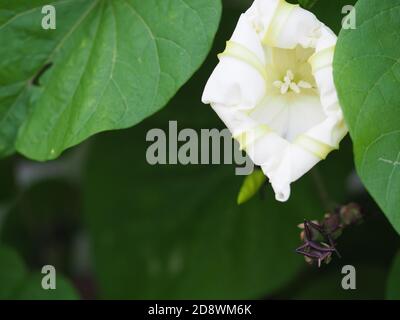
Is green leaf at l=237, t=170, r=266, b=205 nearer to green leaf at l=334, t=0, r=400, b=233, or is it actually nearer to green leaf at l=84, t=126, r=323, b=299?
green leaf at l=334, t=0, r=400, b=233

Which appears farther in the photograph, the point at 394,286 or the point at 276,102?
the point at 394,286

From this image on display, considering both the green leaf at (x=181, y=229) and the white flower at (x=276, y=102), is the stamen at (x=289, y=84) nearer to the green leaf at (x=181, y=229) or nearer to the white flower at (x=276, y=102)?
the white flower at (x=276, y=102)

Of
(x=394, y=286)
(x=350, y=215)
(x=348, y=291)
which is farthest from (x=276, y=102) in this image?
(x=348, y=291)

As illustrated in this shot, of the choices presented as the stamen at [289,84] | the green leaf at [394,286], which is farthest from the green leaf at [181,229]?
the stamen at [289,84]

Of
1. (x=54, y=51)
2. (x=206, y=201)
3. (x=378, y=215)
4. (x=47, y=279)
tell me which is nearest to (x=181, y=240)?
(x=206, y=201)

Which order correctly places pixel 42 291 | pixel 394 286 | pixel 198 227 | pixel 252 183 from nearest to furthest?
pixel 252 183 → pixel 394 286 → pixel 42 291 → pixel 198 227

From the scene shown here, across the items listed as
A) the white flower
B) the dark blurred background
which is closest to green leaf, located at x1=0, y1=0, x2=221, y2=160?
the white flower

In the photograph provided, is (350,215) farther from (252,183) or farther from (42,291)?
(42,291)
